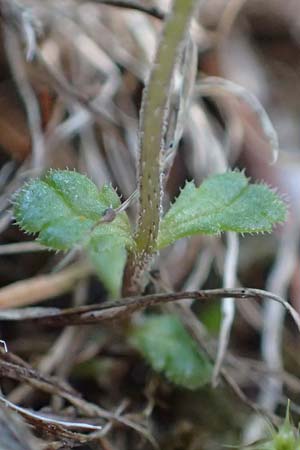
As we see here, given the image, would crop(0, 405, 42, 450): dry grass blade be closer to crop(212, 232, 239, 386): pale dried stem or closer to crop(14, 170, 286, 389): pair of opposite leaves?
crop(14, 170, 286, 389): pair of opposite leaves

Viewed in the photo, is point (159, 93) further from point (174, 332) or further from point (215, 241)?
point (215, 241)

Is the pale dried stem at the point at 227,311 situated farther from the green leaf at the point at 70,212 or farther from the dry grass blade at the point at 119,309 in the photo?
the green leaf at the point at 70,212

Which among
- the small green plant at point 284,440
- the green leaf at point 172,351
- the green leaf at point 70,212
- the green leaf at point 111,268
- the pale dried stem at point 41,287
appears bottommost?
the small green plant at point 284,440

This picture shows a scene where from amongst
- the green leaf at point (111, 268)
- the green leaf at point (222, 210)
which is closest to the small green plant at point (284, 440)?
the green leaf at point (222, 210)

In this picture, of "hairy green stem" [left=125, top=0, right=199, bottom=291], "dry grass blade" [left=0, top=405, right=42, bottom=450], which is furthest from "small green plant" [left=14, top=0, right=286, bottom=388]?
"dry grass blade" [left=0, top=405, right=42, bottom=450]

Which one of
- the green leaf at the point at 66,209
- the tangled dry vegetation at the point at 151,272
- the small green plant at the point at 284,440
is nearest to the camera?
the green leaf at the point at 66,209
